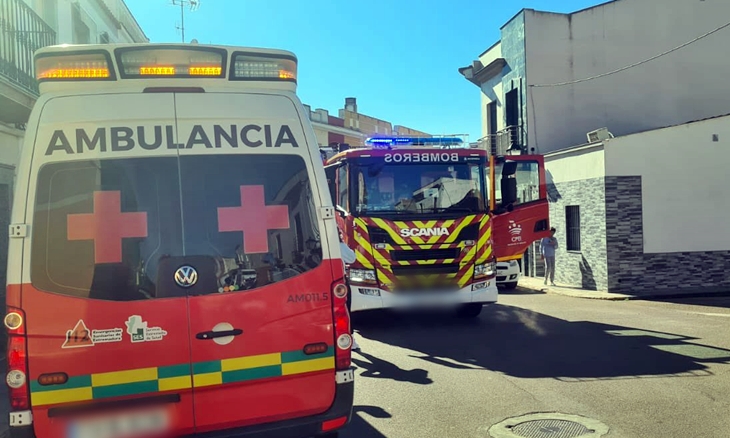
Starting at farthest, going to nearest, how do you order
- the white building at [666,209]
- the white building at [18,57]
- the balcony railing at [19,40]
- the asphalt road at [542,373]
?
the white building at [666,209] → the balcony railing at [19,40] → the white building at [18,57] → the asphalt road at [542,373]

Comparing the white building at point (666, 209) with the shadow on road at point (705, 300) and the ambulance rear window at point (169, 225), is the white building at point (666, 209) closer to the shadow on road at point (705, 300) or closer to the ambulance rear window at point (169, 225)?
the shadow on road at point (705, 300)

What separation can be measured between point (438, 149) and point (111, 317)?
22.4ft

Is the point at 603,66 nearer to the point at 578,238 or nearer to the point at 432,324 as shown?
the point at 578,238

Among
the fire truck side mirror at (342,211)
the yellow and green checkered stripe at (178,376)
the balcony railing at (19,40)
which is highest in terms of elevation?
the balcony railing at (19,40)

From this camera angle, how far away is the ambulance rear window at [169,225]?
3.34m

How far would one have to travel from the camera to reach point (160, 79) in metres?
3.62

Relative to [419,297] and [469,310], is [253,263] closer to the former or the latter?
[419,297]

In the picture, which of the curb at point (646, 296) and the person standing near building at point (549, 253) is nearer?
the curb at point (646, 296)

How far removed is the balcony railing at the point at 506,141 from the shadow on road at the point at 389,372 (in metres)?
13.6

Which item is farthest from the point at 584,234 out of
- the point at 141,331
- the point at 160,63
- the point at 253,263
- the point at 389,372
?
the point at 141,331

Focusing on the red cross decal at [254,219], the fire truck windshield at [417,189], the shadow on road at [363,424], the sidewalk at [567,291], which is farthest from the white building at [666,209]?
the red cross decal at [254,219]

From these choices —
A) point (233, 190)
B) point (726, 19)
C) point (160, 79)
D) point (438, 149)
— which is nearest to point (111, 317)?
point (233, 190)

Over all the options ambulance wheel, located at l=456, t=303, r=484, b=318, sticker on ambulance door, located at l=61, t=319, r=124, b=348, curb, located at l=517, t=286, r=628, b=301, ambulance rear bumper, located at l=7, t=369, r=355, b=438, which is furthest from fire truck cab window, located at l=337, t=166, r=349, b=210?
curb, located at l=517, t=286, r=628, b=301

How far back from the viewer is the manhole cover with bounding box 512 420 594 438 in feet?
15.4
